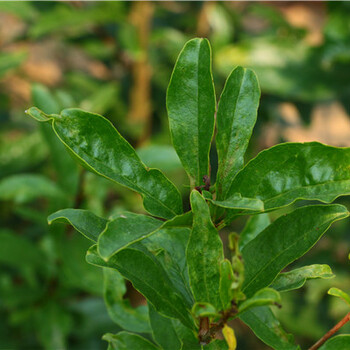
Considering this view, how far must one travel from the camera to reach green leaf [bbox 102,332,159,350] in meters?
0.63

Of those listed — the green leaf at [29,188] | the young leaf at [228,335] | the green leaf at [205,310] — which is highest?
the green leaf at [205,310]

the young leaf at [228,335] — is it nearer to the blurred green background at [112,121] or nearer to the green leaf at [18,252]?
the blurred green background at [112,121]

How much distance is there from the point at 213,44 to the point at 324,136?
1678mm

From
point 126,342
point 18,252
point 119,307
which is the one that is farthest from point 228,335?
point 18,252

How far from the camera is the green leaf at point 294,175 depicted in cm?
54

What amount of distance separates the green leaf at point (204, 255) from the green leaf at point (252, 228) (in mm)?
153

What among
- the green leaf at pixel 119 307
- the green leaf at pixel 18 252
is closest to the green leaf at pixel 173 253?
the green leaf at pixel 119 307

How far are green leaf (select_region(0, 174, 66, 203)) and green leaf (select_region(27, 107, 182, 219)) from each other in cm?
67

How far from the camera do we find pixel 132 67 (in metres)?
1.79

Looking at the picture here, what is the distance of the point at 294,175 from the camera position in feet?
1.81

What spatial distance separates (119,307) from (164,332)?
13 cm

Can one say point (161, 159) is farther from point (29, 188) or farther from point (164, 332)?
point (164, 332)

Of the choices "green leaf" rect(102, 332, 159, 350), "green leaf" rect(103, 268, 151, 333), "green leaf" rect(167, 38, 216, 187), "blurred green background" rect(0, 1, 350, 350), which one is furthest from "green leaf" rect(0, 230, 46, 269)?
"green leaf" rect(167, 38, 216, 187)

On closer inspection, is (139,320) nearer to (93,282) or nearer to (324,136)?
(93,282)
